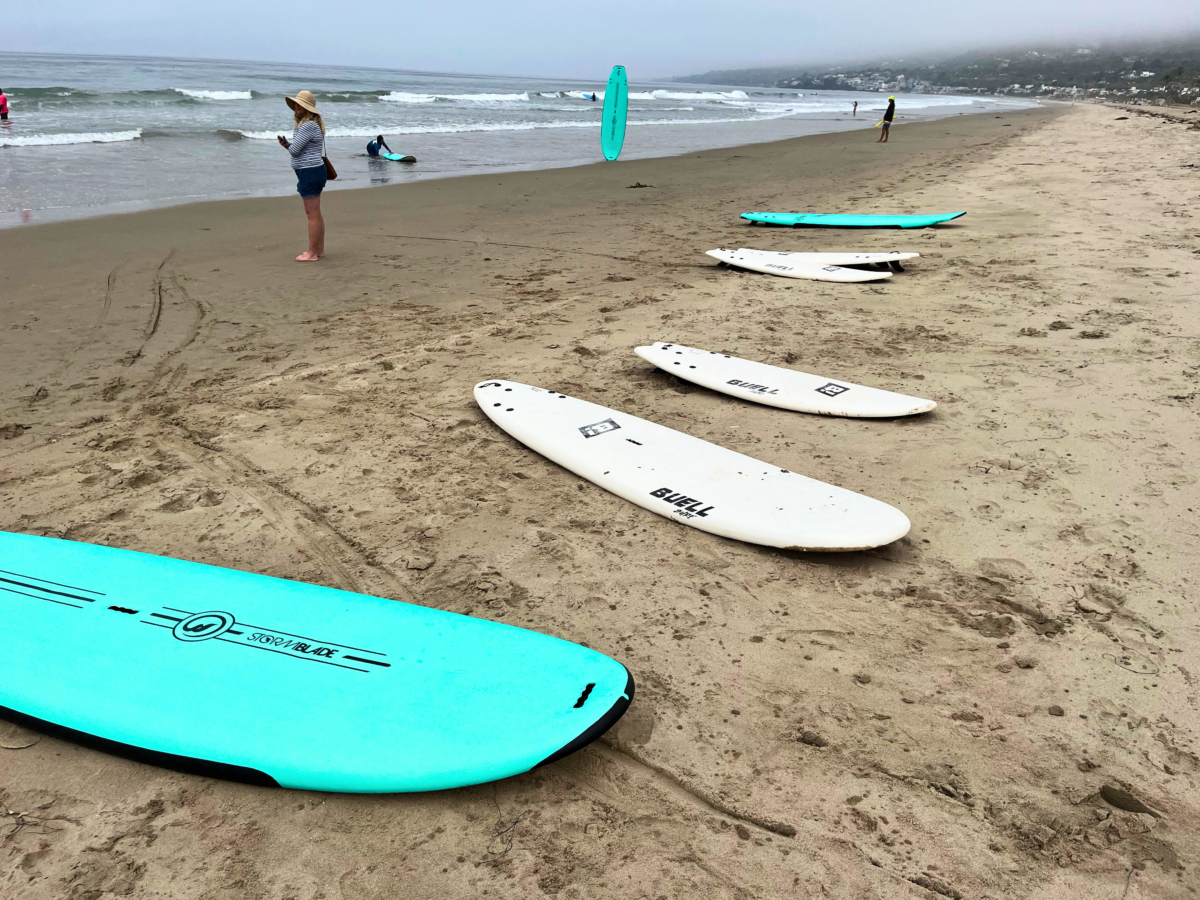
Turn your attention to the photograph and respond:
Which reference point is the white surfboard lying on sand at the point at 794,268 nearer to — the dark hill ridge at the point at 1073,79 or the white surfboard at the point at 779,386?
the white surfboard at the point at 779,386

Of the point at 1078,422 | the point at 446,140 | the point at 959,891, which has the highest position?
the point at 446,140

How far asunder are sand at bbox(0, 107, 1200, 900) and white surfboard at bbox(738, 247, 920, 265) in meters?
0.39

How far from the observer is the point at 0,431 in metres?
3.16

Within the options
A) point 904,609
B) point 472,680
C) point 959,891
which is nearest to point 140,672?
point 472,680

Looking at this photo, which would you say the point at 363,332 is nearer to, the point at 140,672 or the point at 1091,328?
the point at 140,672

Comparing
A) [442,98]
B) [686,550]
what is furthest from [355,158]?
[442,98]

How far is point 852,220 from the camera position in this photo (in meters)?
7.40

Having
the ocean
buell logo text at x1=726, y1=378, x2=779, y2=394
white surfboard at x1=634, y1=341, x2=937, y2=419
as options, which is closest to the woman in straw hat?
white surfboard at x1=634, y1=341, x2=937, y2=419

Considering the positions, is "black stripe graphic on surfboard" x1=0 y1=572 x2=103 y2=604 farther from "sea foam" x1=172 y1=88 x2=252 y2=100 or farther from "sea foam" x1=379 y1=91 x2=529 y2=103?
"sea foam" x1=379 y1=91 x2=529 y2=103

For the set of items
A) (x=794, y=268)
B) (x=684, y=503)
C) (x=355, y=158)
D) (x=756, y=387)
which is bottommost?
(x=684, y=503)

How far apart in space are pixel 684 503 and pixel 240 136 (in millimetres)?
15144

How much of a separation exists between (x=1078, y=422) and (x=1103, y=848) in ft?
7.23

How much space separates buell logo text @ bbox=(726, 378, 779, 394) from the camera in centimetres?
348

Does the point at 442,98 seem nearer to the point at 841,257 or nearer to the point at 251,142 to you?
the point at 251,142
